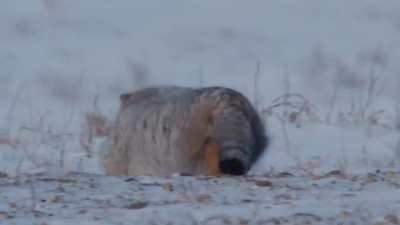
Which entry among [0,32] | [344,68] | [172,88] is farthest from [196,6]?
[172,88]

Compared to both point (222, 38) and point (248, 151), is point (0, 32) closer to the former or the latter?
point (222, 38)

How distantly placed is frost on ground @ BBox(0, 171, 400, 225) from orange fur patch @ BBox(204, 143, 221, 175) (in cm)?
42

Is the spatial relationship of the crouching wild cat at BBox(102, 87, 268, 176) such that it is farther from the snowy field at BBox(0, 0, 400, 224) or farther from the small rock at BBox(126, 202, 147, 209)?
the small rock at BBox(126, 202, 147, 209)

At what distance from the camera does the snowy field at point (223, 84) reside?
634 centimetres

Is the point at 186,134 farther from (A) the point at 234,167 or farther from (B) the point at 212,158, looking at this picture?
(A) the point at 234,167

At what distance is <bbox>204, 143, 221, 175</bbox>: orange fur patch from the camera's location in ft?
24.9

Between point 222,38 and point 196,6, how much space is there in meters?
1.77

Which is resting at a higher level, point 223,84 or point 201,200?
point 223,84

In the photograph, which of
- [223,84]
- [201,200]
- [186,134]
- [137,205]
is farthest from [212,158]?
[223,84]

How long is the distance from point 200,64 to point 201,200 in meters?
9.24

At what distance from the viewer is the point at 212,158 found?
7.64 m

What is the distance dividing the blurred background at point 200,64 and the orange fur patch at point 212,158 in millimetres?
1521

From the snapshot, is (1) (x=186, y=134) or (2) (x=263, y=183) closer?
(2) (x=263, y=183)

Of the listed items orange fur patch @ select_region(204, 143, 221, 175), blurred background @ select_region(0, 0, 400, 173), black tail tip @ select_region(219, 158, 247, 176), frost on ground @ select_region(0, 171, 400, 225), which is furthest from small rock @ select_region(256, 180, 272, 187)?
blurred background @ select_region(0, 0, 400, 173)
